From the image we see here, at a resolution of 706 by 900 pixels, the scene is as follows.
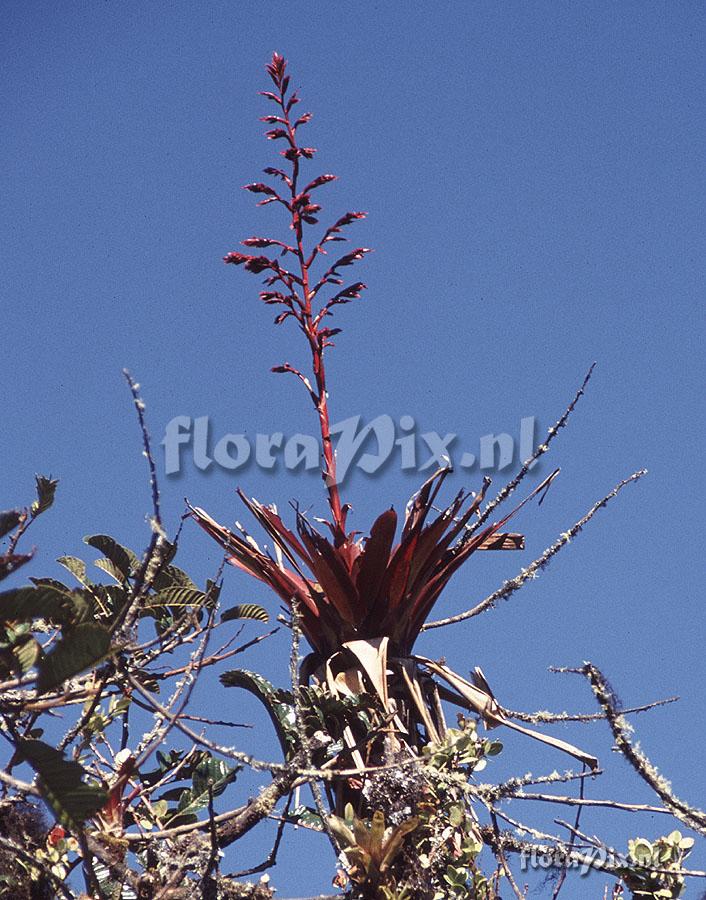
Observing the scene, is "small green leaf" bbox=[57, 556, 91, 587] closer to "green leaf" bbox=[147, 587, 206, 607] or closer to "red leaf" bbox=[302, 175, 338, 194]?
"green leaf" bbox=[147, 587, 206, 607]

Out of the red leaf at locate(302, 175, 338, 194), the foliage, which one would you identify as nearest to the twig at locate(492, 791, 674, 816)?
the foliage

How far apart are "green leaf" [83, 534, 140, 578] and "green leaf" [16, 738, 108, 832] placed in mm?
1104

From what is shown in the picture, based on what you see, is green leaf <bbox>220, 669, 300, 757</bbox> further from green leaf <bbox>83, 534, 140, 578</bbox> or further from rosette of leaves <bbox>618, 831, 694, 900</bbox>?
rosette of leaves <bbox>618, 831, 694, 900</bbox>

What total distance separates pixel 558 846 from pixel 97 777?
116 centimetres

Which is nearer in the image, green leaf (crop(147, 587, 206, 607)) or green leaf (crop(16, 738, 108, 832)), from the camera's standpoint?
green leaf (crop(16, 738, 108, 832))

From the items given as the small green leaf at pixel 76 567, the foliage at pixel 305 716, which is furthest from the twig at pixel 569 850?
the small green leaf at pixel 76 567

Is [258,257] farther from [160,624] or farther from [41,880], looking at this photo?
[41,880]

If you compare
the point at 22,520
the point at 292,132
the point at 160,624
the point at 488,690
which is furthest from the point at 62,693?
the point at 292,132

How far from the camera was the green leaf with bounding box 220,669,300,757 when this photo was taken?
10.5ft

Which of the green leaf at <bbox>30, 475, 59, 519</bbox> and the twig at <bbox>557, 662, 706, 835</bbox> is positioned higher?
the green leaf at <bbox>30, 475, 59, 519</bbox>

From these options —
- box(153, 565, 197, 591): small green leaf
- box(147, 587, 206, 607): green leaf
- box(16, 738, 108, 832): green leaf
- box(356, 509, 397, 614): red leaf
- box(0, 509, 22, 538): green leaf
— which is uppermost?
box(356, 509, 397, 614): red leaf

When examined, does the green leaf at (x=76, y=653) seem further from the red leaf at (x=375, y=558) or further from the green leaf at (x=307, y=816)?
Answer: the red leaf at (x=375, y=558)

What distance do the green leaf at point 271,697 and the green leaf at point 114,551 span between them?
1.39 feet

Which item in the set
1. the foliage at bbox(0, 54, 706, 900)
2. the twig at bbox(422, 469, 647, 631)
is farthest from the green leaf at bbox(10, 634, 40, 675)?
the twig at bbox(422, 469, 647, 631)
